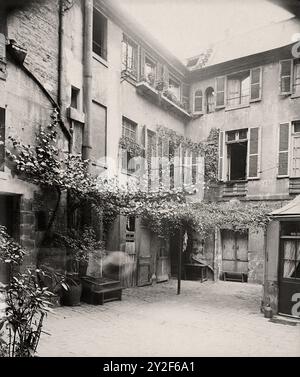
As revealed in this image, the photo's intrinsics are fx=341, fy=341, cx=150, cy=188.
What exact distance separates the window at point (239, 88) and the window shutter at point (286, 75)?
0.93 meters

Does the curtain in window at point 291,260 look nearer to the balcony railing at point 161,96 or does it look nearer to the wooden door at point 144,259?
the balcony railing at point 161,96

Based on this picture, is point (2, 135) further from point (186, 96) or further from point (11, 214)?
point (186, 96)

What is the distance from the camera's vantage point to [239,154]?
948 cm

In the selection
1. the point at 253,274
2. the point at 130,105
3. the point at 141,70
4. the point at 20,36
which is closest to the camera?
the point at 20,36

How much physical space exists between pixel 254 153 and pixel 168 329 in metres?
4.90

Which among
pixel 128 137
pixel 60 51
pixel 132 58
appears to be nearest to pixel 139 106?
pixel 128 137

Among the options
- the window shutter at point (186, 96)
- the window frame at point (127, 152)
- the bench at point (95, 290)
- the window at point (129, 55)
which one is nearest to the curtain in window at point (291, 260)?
the window frame at point (127, 152)

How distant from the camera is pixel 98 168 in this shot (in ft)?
23.7

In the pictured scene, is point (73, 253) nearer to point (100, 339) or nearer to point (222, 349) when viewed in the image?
point (100, 339)

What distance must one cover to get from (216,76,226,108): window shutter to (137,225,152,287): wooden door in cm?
423

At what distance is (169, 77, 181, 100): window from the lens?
8.73 metres

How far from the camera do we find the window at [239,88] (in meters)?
9.59

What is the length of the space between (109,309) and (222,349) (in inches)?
118
